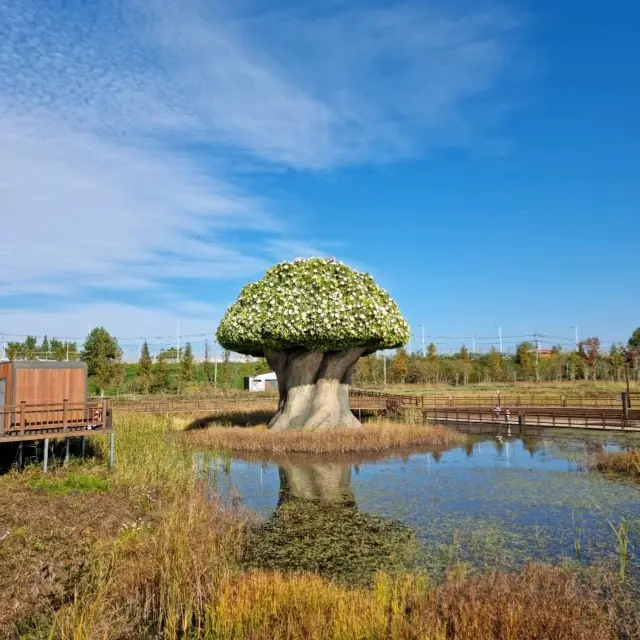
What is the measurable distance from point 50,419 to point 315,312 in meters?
11.0

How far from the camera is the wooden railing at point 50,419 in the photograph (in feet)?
51.3

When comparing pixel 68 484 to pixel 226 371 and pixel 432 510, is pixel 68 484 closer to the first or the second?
pixel 432 510

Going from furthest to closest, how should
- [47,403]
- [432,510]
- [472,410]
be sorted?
[472,410] < [47,403] < [432,510]

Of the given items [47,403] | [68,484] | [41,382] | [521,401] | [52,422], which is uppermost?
[41,382]

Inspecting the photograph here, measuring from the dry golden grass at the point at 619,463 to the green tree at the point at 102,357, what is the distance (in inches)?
2135

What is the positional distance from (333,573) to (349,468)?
1058 cm

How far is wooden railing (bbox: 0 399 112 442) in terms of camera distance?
15648 mm

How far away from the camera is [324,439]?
77.6 feet

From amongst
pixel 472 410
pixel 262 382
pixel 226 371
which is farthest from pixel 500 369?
pixel 472 410

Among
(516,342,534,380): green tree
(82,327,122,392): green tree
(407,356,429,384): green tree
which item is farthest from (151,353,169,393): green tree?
(516,342,534,380): green tree

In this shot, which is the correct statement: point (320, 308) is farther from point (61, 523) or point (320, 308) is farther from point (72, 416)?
point (61, 523)

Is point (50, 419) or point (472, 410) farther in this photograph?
point (472, 410)

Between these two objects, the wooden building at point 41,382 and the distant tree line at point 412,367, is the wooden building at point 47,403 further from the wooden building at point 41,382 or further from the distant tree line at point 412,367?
the distant tree line at point 412,367

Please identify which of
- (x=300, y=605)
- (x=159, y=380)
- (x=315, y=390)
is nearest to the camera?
(x=300, y=605)
